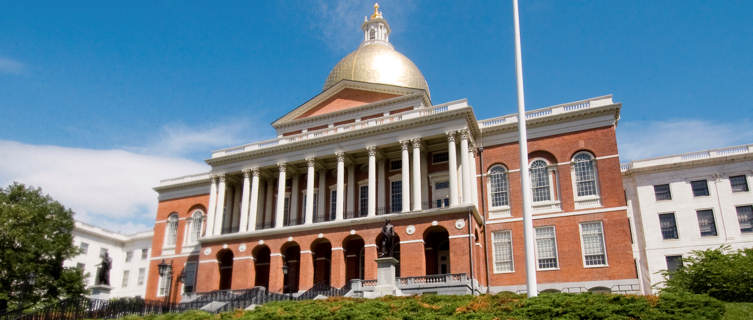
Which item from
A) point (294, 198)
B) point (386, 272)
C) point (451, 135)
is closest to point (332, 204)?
point (294, 198)

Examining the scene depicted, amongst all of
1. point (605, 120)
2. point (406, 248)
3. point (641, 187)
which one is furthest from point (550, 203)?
point (641, 187)

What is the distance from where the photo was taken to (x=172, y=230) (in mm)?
52219

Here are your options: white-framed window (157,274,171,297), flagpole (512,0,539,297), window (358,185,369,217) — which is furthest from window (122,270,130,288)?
flagpole (512,0,539,297)

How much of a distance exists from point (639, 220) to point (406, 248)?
20.8 m

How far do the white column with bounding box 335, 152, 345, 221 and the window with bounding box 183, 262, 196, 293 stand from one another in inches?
578

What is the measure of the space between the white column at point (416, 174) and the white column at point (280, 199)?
10.3 metres

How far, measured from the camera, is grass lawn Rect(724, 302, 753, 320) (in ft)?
56.2

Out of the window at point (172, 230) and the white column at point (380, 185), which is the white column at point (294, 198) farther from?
the window at point (172, 230)

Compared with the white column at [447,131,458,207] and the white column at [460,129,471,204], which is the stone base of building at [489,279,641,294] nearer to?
the white column at [460,129,471,204]

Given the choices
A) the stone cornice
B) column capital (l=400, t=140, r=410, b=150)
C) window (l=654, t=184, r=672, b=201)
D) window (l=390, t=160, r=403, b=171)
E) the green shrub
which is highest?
column capital (l=400, t=140, r=410, b=150)

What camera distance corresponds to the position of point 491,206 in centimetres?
3981

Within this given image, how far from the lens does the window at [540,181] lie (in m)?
38.8

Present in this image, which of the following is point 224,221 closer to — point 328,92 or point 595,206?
point 328,92

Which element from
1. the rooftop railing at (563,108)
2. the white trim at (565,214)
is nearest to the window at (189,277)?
the white trim at (565,214)
